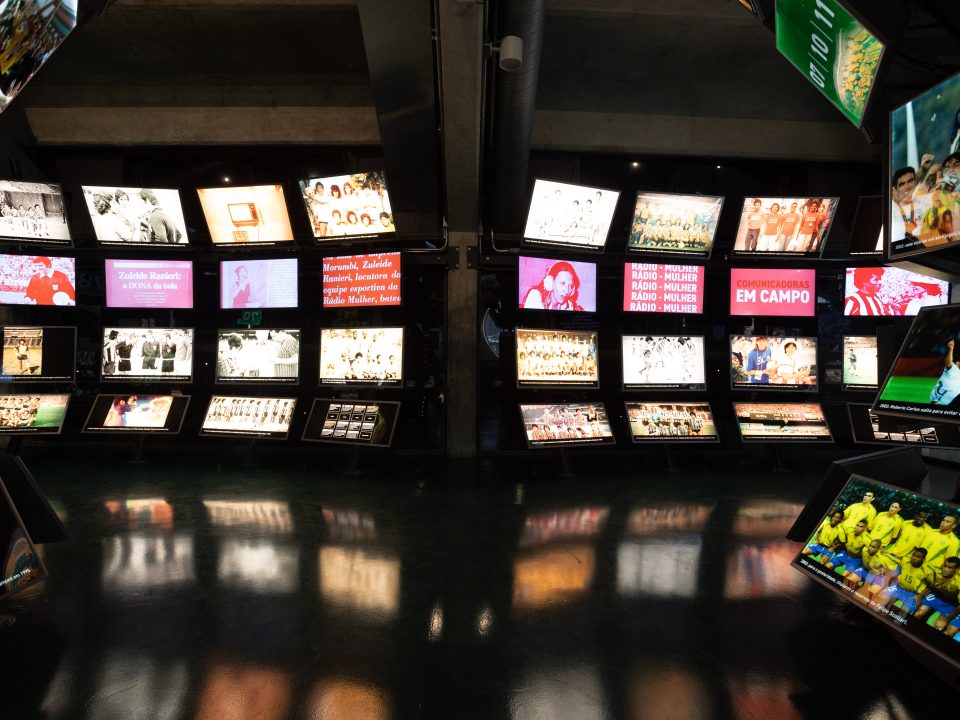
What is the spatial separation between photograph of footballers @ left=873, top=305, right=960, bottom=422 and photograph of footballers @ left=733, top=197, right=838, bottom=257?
4421mm

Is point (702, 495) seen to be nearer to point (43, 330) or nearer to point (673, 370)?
point (673, 370)

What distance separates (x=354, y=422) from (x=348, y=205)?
8.21 ft

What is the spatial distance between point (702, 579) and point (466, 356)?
409cm

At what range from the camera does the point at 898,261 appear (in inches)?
86.7

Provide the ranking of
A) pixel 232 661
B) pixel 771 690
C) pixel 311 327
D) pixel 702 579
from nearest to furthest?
pixel 771 690
pixel 232 661
pixel 702 579
pixel 311 327

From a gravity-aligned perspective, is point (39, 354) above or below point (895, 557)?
above

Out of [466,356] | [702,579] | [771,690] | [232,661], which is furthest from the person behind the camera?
[466,356]

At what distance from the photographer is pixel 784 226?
623cm

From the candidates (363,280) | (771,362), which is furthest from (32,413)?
(771,362)

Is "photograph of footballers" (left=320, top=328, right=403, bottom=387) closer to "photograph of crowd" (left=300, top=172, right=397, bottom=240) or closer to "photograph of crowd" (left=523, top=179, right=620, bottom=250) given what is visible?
"photograph of crowd" (left=300, top=172, right=397, bottom=240)

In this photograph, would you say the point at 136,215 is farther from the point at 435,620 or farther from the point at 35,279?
the point at 435,620

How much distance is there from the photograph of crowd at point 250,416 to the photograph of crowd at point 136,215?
2.06 m

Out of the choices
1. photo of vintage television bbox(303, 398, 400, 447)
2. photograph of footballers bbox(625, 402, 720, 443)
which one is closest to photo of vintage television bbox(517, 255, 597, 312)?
photograph of footballers bbox(625, 402, 720, 443)

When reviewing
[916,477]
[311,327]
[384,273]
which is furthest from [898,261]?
[311,327]
